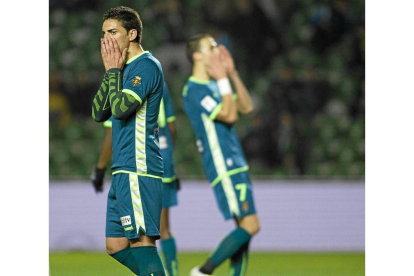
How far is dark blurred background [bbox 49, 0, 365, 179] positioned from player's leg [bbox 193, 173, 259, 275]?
4244mm

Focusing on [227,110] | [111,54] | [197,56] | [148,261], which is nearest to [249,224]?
[227,110]

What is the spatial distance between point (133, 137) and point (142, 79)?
0.31 metres

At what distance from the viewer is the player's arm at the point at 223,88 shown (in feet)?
17.6

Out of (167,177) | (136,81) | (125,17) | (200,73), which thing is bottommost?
(167,177)

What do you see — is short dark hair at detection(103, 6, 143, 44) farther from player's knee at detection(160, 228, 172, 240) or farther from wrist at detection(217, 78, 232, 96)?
player's knee at detection(160, 228, 172, 240)

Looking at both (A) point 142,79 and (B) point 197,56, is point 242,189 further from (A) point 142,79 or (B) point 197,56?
(A) point 142,79

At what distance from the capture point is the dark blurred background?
9.96 metres

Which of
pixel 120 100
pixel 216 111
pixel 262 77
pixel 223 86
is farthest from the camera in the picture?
pixel 262 77

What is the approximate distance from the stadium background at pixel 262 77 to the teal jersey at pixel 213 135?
12.1 feet

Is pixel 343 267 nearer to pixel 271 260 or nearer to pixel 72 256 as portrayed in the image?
pixel 271 260

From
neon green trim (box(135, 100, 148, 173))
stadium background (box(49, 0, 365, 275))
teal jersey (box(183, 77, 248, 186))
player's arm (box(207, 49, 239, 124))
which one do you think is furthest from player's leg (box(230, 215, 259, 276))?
stadium background (box(49, 0, 365, 275))

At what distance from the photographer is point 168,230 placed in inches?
221
